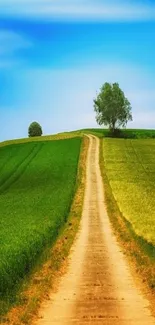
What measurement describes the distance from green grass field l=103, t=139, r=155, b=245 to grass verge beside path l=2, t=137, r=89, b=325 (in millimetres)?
4516

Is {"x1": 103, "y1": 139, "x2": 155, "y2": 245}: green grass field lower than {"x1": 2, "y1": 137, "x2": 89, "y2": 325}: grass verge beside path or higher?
lower

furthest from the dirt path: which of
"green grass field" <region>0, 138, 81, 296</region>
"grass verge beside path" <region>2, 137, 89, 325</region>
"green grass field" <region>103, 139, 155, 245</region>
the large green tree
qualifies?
the large green tree

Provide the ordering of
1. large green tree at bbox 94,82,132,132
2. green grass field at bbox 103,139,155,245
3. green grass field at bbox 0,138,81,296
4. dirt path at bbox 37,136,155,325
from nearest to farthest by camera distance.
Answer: dirt path at bbox 37,136,155,325
green grass field at bbox 0,138,81,296
green grass field at bbox 103,139,155,245
large green tree at bbox 94,82,132,132

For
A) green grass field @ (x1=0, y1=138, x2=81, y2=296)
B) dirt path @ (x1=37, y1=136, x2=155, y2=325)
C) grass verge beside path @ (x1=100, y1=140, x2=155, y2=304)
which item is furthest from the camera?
green grass field @ (x1=0, y1=138, x2=81, y2=296)

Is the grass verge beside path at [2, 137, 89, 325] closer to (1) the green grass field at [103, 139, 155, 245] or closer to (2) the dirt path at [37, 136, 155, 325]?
(2) the dirt path at [37, 136, 155, 325]

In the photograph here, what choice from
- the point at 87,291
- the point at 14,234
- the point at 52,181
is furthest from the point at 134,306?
the point at 52,181

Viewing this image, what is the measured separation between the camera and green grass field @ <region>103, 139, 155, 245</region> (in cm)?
3878

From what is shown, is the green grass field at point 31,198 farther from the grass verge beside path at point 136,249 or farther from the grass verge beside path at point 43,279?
the grass verge beside path at point 136,249

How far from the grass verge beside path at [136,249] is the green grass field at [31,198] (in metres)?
3.87

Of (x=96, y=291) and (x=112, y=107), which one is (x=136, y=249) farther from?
(x=112, y=107)

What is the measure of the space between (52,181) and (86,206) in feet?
63.3

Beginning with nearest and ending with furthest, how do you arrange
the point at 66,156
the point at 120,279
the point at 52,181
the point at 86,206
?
the point at 120,279, the point at 86,206, the point at 52,181, the point at 66,156

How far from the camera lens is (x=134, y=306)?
1708 centimetres

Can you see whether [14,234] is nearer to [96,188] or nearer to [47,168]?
[96,188]
